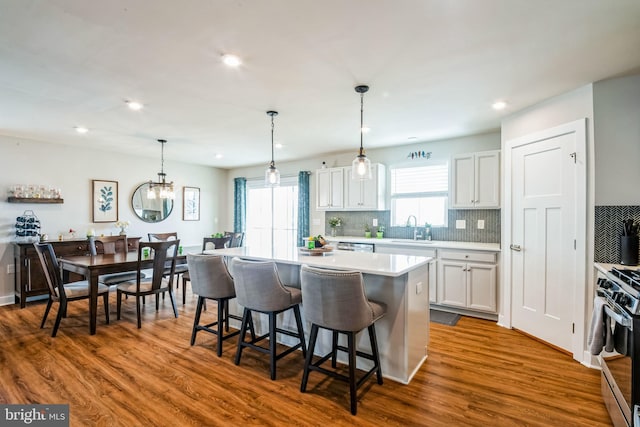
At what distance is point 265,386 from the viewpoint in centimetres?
248

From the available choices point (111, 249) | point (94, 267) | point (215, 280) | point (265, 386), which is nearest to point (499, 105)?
point (215, 280)

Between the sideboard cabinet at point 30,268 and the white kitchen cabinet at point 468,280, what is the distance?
5428 millimetres

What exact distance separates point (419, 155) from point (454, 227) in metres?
1.24

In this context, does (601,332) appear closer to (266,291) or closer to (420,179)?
(266,291)

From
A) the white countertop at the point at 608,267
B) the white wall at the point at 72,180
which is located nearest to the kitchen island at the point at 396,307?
the white countertop at the point at 608,267

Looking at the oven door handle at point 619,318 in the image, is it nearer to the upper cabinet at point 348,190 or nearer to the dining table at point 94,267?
the upper cabinet at point 348,190

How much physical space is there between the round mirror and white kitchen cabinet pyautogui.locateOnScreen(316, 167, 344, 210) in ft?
10.3

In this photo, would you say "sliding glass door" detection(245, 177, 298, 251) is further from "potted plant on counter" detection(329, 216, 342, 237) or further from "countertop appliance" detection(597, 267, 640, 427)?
"countertop appliance" detection(597, 267, 640, 427)

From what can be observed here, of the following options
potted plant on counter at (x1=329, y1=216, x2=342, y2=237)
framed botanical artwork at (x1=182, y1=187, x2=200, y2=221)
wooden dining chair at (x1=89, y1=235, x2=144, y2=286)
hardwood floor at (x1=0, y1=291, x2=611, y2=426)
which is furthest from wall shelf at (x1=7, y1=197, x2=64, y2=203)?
potted plant on counter at (x1=329, y1=216, x2=342, y2=237)

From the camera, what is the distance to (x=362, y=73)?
8.68 ft

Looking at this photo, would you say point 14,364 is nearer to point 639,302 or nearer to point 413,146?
point 639,302

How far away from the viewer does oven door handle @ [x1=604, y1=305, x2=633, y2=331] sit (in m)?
1.70

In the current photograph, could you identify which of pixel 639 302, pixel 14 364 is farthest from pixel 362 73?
pixel 14 364

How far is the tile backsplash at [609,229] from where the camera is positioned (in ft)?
8.90
